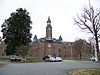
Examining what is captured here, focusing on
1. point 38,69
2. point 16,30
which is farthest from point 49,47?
point 38,69

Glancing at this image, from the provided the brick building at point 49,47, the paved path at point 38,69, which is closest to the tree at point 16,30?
the paved path at point 38,69

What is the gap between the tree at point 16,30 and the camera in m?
78.6

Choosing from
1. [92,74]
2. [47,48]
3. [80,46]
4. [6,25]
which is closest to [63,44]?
[47,48]

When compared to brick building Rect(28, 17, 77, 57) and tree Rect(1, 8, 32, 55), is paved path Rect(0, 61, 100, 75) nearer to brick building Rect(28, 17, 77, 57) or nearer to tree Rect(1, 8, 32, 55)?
tree Rect(1, 8, 32, 55)

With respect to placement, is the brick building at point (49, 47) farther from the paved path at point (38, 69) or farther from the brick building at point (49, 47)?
the paved path at point (38, 69)

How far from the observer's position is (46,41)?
133750 millimetres

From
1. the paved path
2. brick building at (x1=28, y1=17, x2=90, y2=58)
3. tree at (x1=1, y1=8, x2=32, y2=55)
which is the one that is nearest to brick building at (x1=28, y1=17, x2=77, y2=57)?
brick building at (x1=28, y1=17, x2=90, y2=58)

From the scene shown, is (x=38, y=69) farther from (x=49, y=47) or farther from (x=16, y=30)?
(x=49, y=47)

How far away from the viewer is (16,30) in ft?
264

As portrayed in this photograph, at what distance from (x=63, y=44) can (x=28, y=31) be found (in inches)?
2753

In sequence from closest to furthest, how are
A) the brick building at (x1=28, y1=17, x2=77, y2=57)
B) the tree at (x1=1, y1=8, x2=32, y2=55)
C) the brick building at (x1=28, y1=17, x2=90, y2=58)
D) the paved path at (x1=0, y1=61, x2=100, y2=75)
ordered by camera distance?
the paved path at (x1=0, y1=61, x2=100, y2=75), the tree at (x1=1, y1=8, x2=32, y2=55), the brick building at (x1=28, y1=17, x2=90, y2=58), the brick building at (x1=28, y1=17, x2=77, y2=57)

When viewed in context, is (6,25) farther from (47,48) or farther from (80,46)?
(47,48)

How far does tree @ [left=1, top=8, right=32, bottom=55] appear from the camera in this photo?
78600 mm

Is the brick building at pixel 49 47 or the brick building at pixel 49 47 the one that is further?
the brick building at pixel 49 47
